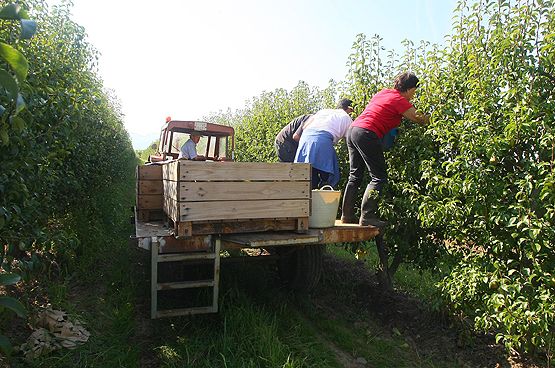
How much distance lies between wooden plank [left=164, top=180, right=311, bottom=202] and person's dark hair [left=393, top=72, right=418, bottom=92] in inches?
57.7

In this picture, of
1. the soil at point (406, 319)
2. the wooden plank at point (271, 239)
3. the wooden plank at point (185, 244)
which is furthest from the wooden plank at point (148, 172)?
the soil at point (406, 319)

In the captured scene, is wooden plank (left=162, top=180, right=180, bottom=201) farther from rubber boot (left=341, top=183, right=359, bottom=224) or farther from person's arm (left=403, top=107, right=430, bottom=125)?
person's arm (left=403, top=107, right=430, bottom=125)

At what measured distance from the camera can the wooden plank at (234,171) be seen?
3.13m

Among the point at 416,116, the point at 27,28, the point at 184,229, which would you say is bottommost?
the point at 184,229

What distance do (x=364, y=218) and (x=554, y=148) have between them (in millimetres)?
1773

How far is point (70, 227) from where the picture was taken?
549 centimetres

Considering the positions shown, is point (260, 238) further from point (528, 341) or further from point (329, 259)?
point (329, 259)

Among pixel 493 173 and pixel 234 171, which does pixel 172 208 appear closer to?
pixel 234 171

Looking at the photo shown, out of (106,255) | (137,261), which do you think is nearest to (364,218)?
(137,261)

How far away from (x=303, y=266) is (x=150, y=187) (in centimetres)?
184

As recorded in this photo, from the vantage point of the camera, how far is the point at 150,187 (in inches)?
168

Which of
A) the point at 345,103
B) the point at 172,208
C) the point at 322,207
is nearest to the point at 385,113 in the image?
the point at 345,103

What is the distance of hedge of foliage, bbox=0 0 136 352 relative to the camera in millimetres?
2281

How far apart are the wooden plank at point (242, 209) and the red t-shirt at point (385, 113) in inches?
43.9
